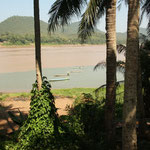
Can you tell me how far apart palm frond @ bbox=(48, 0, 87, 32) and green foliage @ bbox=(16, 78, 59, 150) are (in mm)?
1862

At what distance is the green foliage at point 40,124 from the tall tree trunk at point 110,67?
4.09 ft

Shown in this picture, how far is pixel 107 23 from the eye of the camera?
14.0 feet

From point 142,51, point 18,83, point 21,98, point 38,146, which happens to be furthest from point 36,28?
point 18,83

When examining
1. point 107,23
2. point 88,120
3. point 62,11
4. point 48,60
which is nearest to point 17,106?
point 88,120

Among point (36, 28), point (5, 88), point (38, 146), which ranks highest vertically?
point (36, 28)

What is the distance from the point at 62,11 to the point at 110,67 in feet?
6.09

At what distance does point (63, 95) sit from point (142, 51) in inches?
256

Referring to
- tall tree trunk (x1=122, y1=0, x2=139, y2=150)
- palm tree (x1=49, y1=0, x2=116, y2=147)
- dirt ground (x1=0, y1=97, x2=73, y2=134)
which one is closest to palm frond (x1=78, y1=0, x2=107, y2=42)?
palm tree (x1=49, y1=0, x2=116, y2=147)

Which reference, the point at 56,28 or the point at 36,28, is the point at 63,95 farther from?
the point at 36,28

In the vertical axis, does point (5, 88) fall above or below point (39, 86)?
below

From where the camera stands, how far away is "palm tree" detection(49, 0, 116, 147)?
4.23m

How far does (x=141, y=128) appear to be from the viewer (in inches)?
204

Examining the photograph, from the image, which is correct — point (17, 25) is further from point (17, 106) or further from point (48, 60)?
point (17, 106)

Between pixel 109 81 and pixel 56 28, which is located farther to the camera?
pixel 56 28
